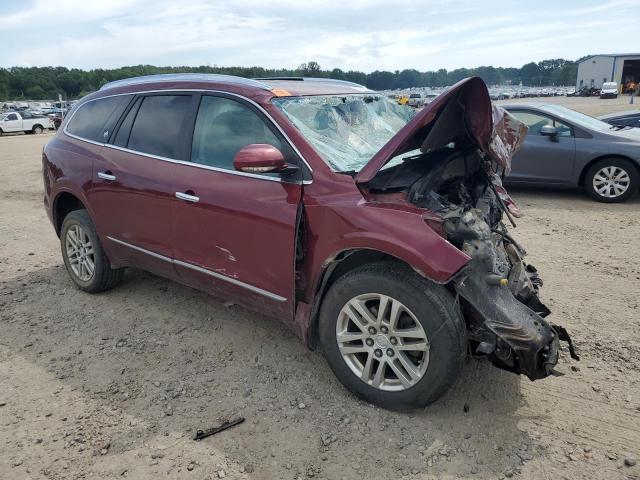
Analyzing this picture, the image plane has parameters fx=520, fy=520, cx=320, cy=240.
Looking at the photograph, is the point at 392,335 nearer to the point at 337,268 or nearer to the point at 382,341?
the point at 382,341

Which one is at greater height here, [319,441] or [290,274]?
[290,274]

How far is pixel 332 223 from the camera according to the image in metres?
3.00

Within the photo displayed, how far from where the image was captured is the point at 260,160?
116 inches

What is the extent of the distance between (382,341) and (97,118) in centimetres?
328

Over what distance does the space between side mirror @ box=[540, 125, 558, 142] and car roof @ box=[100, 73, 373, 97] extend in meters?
4.88

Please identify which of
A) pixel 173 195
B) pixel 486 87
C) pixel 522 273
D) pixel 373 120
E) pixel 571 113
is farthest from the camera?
pixel 571 113

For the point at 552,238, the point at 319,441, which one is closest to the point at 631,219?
the point at 552,238

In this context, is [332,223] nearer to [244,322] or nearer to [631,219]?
[244,322]

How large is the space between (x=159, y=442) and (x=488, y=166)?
2.79m

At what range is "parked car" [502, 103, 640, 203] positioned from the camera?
793 cm

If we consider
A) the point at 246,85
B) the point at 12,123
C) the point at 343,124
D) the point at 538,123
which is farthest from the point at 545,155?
the point at 12,123

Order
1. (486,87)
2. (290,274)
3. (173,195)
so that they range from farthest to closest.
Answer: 1. (173,195)
2. (290,274)
3. (486,87)

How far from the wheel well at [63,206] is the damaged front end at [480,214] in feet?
10.6

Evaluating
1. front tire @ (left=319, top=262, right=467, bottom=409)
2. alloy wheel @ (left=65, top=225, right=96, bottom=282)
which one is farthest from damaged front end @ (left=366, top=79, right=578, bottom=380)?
alloy wheel @ (left=65, top=225, right=96, bottom=282)
